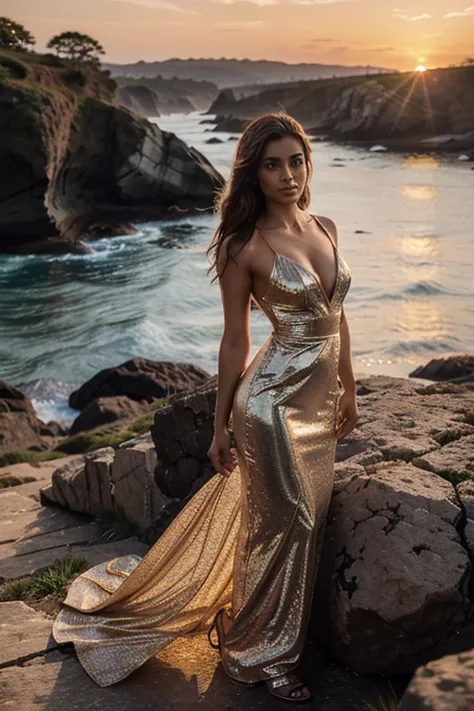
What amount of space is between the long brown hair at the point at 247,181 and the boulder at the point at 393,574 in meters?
1.25

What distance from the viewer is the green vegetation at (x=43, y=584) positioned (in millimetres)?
4992

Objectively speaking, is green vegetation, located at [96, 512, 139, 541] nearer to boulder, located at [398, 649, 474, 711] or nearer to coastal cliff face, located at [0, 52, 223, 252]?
boulder, located at [398, 649, 474, 711]

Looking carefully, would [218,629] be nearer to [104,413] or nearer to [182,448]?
[182,448]

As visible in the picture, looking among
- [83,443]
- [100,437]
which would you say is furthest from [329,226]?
[83,443]

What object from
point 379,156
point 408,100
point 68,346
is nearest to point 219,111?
point 408,100

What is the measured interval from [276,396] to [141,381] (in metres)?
11.8

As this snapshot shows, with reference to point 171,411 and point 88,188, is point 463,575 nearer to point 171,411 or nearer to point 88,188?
point 171,411

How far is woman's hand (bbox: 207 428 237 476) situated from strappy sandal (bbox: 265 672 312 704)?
2.87 ft

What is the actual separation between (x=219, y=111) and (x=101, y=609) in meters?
161

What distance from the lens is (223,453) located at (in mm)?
3684

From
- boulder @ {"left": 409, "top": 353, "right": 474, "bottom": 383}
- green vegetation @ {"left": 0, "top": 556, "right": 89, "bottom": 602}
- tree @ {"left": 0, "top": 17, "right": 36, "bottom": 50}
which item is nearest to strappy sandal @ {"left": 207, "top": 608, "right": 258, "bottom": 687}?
green vegetation @ {"left": 0, "top": 556, "right": 89, "bottom": 602}

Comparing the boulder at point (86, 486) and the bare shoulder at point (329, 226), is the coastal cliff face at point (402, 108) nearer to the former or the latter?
the boulder at point (86, 486)

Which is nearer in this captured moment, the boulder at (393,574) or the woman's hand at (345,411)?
the boulder at (393,574)

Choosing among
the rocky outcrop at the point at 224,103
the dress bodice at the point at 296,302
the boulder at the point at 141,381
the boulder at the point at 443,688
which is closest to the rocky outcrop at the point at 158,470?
the dress bodice at the point at 296,302
